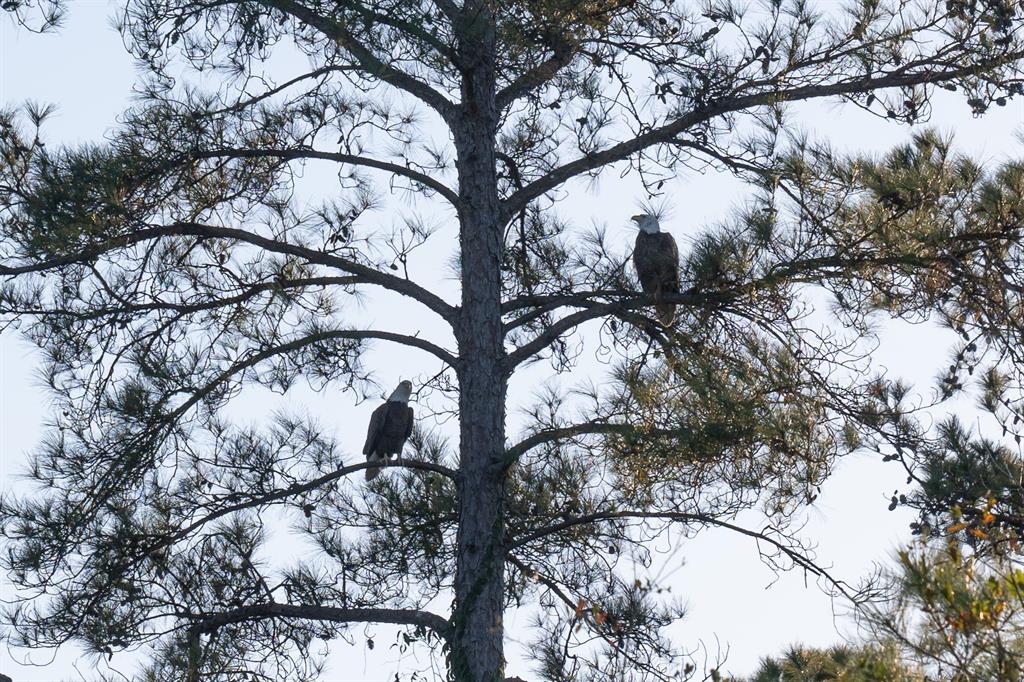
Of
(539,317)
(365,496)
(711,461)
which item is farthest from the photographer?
(539,317)

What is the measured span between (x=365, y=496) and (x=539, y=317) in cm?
120

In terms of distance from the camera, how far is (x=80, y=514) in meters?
5.80

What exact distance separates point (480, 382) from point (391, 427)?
1.67 metres

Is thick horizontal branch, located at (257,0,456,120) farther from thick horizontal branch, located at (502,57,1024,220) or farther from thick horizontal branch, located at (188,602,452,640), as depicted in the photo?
thick horizontal branch, located at (188,602,452,640)

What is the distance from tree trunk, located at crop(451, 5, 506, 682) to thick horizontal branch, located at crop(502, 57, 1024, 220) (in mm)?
193

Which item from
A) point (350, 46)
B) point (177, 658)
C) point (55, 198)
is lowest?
point (177, 658)

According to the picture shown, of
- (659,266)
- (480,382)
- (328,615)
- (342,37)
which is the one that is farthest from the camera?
(659,266)

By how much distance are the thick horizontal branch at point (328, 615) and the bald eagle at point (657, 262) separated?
1547 mm

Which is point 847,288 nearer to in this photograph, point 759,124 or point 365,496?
point 759,124

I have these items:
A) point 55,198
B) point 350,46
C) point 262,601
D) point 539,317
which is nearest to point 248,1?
point 350,46

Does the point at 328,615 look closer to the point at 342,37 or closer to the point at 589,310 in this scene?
the point at 589,310

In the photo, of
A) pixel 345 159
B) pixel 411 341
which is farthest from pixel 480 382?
pixel 345 159

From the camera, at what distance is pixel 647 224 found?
6941mm

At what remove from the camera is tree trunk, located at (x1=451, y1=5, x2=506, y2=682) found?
19.4ft
